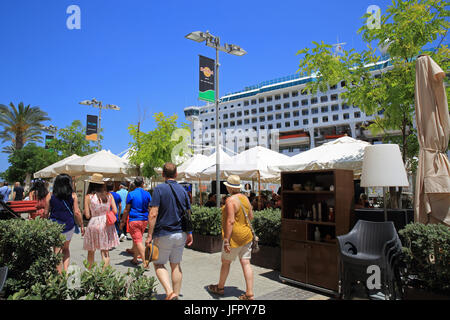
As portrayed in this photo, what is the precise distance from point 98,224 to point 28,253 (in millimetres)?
1861

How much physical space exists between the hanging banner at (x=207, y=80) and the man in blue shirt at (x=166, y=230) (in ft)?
19.3

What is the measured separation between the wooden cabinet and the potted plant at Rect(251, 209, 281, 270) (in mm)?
516

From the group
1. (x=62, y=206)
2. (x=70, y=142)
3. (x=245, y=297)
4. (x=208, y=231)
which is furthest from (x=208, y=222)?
(x=70, y=142)

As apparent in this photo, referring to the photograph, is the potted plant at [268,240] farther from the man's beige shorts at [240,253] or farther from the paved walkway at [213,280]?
the man's beige shorts at [240,253]

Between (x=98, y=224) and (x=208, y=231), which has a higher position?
(x=98, y=224)

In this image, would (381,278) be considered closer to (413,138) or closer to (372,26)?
(413,138)

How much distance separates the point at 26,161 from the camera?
38094mm

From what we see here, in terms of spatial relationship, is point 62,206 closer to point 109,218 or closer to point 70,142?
point 109,218

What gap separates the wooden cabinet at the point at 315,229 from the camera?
15.9ft

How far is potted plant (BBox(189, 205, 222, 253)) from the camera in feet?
25.7

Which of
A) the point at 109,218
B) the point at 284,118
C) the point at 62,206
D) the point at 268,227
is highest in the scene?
the point at 284,118

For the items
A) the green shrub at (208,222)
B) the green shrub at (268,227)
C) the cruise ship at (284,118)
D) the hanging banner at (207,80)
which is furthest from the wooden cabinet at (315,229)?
the cruise ship at (284,118)
